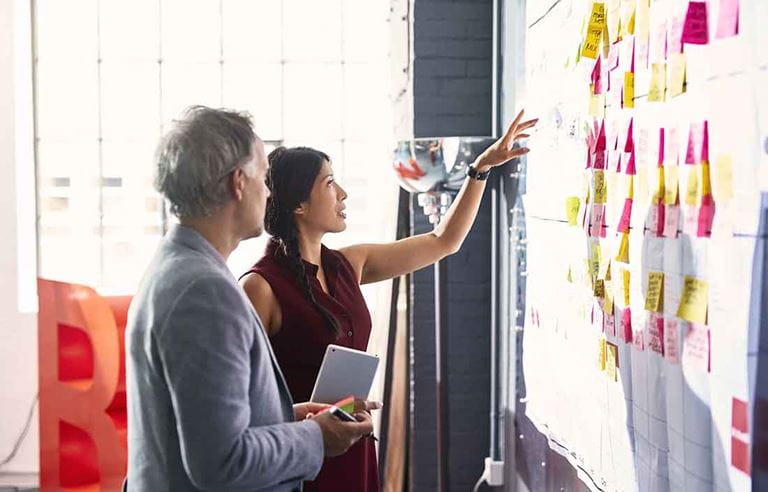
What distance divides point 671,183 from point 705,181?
146mm

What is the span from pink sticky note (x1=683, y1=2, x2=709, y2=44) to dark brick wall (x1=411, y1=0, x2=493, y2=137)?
2.26 metres

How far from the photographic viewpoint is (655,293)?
5.12ft

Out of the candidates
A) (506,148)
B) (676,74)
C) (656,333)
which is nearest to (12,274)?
(506,148)

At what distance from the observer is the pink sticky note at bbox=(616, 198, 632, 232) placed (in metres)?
1.70

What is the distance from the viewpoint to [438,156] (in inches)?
112

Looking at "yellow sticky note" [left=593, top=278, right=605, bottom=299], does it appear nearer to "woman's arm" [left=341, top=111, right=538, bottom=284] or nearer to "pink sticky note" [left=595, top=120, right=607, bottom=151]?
"pink sticky note" [left=595, top=120, right=607, bottom=151]

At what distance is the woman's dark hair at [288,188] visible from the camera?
2.23 m

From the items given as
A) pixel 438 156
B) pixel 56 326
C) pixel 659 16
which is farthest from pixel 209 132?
pixel 56 326

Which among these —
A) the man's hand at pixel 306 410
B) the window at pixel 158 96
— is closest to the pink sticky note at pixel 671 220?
the man's hand at pixel 306 410

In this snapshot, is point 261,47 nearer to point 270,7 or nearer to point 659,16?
point 270,7

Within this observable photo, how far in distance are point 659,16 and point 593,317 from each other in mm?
674

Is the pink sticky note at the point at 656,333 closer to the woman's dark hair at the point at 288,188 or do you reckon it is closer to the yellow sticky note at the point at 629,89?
the yellow sticky note at the point at 629,89

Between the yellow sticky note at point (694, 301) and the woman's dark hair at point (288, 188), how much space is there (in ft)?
3.31

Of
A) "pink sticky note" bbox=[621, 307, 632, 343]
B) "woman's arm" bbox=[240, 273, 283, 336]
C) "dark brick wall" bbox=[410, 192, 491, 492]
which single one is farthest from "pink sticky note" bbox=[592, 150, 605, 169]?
"dark brick wall" bbox=[410, 192, 491, 492]
